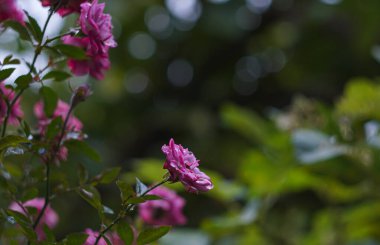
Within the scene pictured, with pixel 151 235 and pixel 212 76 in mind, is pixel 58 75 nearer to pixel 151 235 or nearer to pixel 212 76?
pixel 151 235

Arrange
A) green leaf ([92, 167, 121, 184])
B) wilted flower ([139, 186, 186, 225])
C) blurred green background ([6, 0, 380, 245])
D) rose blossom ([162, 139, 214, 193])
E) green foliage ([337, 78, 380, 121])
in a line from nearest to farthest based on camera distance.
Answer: rose blossom ([162, 139, 214, 193]), green leaf ([92, 167, 121, 184]), wilted flower ([139, 186, 186, 225]), green foliage ([337, 78, 380, 121]), blurred green background ([6, 0, 380, 245])

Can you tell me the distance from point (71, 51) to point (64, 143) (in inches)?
3.9

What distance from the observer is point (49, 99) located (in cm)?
64

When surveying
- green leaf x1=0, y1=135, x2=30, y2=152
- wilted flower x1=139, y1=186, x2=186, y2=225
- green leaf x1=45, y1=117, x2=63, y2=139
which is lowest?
Result: green leaf x1=0, y1=135, x2=30, y2=152

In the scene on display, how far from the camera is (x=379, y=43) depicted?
7.20 feet

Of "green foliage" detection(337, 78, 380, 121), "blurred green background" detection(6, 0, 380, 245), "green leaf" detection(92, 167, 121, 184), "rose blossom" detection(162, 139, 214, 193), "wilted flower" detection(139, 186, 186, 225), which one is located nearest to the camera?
"rose blossom" detection(162, 139, 214, 193)

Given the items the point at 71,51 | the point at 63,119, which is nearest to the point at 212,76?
the point at 63,119

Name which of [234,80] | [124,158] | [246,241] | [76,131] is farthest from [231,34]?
[76,131]

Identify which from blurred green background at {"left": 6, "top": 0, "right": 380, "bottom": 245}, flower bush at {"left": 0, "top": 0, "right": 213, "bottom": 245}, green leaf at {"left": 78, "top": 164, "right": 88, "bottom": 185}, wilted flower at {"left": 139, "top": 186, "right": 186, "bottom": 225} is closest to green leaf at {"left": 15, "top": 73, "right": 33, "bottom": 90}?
flower bush at {"left": 0, "top": 0, "right": 213, "bottom": 245}

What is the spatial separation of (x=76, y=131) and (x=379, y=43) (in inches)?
69.9

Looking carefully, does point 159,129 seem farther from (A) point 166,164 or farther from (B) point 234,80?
(A) point 166,164

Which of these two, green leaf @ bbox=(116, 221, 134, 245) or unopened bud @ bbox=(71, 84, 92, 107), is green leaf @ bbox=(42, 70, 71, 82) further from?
green leaf @ bbox=(116, 221, 134, 245)

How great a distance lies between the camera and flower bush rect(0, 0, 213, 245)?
19.5 inches

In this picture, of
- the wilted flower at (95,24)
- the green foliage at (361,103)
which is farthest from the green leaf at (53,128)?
the green foliage at (361,103)
